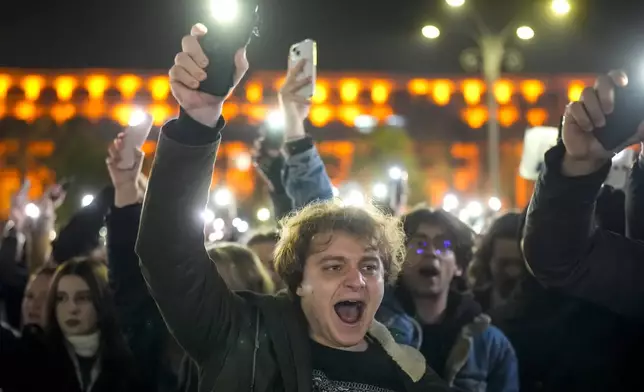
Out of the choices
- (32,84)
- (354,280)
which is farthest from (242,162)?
(354,280)

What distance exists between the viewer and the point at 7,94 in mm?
65375

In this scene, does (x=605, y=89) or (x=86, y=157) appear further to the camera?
(x=86, y=157)

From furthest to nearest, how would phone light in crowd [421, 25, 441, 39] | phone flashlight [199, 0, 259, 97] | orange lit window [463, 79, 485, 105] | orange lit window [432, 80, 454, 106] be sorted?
1. orange lit window [432, 80, 454, 106]
2. orange lit window [463, 79, 485, 105]
3. phone light in crowd [421, 25, 441, 39]
4. phone flashlight [199, 0, 259, 97]

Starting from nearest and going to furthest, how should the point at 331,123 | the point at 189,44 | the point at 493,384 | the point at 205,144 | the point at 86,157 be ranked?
1. the point at 189,44
2. the point at 205,144
3. the point at 493,384
4. the point at 86,157
5. the point at 331,123

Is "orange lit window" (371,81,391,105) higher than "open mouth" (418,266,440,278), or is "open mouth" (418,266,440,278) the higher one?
"orange lit window" (371,81,391,105)

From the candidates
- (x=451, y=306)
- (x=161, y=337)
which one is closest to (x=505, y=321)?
(x=451, y=306)

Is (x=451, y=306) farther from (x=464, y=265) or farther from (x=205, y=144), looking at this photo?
(x=205, y=144)

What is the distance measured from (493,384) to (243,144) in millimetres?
63007

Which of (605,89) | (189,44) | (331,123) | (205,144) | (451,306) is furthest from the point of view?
(331,123)

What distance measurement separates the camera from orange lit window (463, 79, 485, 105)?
62438 millimetres

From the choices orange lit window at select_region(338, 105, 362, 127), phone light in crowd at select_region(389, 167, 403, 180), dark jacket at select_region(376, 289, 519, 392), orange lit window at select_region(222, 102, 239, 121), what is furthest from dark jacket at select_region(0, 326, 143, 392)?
orange lit window at select_region(222, 102, 239, 121)

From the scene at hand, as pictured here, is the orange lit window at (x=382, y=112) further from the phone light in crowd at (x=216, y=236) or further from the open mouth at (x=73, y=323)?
the open mouth at (x=73, y=323)

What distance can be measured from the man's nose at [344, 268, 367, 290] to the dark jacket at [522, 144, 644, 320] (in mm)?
508

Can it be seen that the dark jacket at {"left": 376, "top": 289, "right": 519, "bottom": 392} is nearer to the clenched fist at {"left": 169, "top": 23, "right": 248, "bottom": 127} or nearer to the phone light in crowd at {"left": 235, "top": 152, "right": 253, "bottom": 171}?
the clenched fist at {"left": 169, "top": 23, "right": 248, "bottom": 127}
